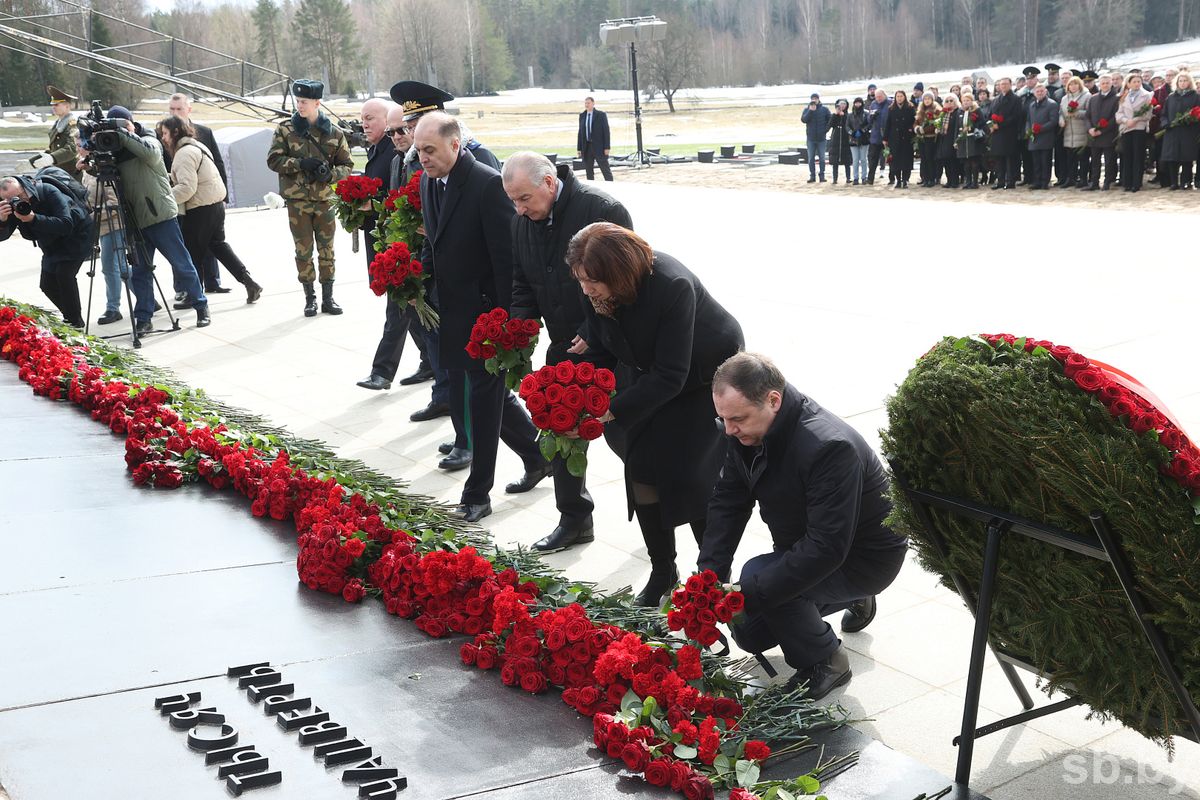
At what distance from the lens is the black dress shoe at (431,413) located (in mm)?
8047

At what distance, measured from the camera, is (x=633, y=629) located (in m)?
3.91

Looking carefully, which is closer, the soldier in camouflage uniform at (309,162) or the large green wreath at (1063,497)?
the large green wreath at (1063,497)

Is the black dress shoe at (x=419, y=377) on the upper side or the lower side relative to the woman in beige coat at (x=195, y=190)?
lower

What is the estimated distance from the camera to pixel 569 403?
4.21 m

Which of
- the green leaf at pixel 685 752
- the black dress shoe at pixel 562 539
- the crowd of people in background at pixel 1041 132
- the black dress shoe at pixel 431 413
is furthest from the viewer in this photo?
the crowd of people in background at pixel 1041 132

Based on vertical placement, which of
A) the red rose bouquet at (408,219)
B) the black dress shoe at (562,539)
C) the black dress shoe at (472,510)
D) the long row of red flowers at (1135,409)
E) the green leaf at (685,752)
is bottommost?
the black dress shoe at (562,539)

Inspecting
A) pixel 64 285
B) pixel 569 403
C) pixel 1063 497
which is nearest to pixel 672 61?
pixel 64 285

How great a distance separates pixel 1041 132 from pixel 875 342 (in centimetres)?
1275

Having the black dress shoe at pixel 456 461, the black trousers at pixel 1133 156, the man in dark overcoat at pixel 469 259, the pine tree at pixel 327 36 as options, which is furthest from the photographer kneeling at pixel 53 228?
the pine tree at pixel 327 36

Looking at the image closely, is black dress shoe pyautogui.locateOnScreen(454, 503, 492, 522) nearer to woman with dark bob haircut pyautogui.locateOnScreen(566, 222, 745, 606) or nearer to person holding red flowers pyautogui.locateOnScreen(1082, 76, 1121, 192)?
woman with dark bob haircut pyautogui.locateOnScreen(566, 222, 745, 606)

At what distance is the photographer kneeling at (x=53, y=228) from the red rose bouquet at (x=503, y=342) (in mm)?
6171

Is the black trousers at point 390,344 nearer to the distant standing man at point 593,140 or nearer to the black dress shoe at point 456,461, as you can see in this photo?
the black dress shoe at point 456,461

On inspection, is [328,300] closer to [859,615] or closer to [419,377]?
[419,377]

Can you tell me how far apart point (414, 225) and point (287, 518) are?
2009 millimetres
